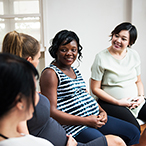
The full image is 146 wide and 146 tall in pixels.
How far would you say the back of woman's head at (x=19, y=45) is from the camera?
127cm

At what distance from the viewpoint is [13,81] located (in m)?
0.70

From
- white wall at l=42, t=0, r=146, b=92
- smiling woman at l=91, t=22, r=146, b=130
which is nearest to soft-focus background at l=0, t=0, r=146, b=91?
white wall at l=42, t=0, r=146, b=92

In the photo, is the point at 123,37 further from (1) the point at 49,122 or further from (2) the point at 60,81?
(1) the point at 49,122

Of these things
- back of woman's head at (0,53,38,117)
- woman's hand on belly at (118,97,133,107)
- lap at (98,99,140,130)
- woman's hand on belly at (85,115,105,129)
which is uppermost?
back of woman's head at (0,53,38,117)

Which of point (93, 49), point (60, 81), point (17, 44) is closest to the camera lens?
point (17, 44)

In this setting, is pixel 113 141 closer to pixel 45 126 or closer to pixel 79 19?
pixel 45 126

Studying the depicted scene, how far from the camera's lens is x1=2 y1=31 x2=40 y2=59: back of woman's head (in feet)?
4.17

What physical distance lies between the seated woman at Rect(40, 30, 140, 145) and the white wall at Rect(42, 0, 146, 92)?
199cm

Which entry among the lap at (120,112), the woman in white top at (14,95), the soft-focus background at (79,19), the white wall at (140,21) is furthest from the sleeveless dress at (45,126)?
the white wall at (140,21)

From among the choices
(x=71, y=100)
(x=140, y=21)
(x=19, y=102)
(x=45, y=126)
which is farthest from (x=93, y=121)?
(x=140, y=21)

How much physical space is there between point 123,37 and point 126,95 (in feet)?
1.90

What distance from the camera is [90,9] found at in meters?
3.69

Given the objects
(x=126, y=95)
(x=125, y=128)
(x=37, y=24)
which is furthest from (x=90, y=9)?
(x=125, y=128)

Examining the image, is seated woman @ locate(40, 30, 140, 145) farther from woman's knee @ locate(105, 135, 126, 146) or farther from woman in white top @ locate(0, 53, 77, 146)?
woman in white top @ locate(0, 53, 77, 146)
